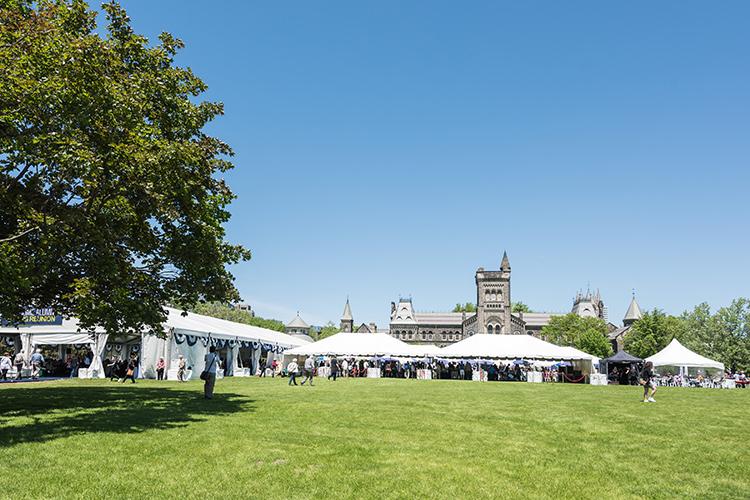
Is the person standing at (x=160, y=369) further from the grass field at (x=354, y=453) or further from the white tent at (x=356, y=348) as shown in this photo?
the grass field at (x=354, y=453)

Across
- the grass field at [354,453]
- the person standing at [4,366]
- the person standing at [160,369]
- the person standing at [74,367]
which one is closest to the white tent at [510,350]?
the person standing at [160,369]

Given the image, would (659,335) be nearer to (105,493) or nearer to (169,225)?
(169,225)

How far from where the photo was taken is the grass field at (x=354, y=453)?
6.66 meters

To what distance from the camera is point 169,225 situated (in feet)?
49.6

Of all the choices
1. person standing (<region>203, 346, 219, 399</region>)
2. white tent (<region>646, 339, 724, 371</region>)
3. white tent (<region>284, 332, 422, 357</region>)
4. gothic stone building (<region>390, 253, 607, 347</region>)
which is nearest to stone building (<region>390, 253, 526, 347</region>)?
gothic stone building (<region>390, 253, 607, 347</region>)

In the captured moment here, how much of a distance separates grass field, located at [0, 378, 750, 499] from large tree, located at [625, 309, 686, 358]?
2759 inches

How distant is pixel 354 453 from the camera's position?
28.3ft

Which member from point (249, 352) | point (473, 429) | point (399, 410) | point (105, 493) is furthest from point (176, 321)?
point (105, 493)

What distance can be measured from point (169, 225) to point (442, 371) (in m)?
31.6

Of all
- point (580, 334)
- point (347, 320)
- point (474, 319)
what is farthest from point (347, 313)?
point (580, 334)

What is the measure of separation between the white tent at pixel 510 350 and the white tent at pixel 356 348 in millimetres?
3421

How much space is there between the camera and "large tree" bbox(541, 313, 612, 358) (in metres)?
88.3

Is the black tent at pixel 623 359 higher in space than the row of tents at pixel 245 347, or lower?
lower

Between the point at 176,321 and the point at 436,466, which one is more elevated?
the point at 176,321
